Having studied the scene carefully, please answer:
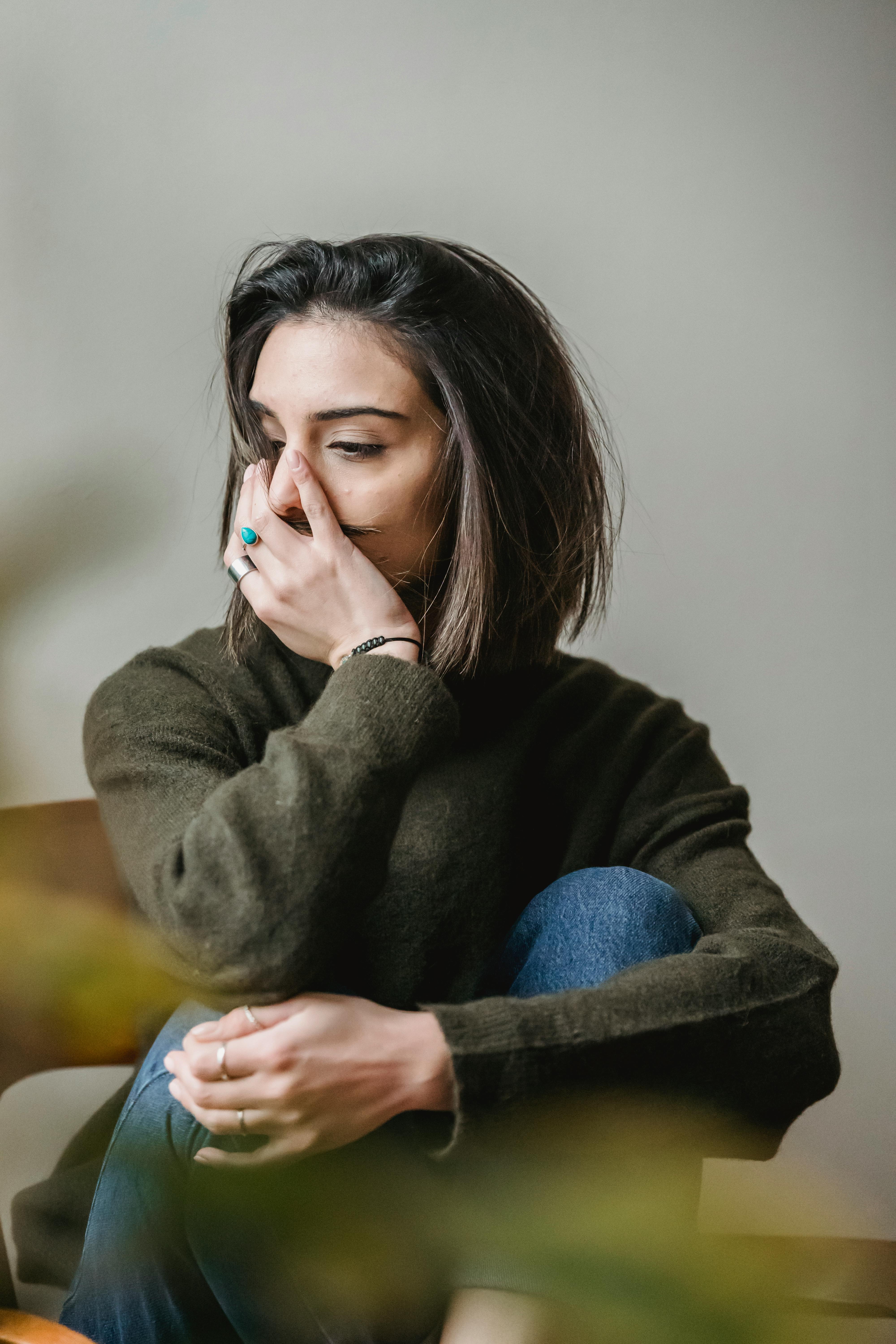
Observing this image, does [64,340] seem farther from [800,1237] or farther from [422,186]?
[800,1237]

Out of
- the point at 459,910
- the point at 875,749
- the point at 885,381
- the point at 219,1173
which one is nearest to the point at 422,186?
the point at 885,381

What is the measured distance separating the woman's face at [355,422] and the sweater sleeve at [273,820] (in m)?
0.20

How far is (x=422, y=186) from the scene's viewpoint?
1405mm

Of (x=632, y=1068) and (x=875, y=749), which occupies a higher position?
(x=632, y=1068)

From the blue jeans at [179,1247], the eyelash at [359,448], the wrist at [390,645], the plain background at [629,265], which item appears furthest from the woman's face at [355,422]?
the blue jeans at [179,1247]

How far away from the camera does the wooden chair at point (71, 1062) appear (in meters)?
0.26

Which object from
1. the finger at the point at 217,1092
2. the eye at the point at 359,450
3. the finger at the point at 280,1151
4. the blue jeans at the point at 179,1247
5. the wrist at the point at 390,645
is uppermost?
the eye at the point at 359,450

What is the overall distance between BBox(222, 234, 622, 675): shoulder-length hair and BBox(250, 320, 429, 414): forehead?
2 centimetres

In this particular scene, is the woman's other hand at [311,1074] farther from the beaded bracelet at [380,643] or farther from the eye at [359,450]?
the eye at [359,450]

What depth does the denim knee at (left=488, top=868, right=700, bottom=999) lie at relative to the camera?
909mm

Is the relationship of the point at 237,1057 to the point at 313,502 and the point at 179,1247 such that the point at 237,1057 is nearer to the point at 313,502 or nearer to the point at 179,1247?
the point at 179,1247

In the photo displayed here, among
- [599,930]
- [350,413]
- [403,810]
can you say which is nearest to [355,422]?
[350,413]

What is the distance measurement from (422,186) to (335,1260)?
1389mm

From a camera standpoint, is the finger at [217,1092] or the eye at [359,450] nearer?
the finger at [217,1092]
